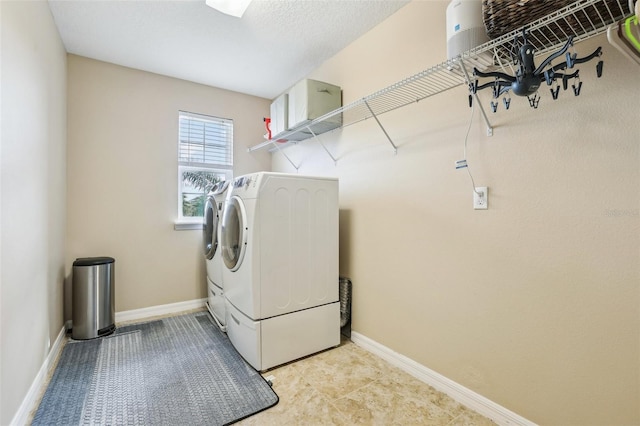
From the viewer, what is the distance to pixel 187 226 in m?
3.18

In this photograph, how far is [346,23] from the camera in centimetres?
222

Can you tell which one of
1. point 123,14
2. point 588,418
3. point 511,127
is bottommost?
point 588,418

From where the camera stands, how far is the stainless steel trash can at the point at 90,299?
240cm

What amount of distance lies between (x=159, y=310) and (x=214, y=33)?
2.68 m

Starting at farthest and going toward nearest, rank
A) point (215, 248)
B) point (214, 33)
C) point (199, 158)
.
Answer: point (199, 158), point (215, 248), point (214, 33)

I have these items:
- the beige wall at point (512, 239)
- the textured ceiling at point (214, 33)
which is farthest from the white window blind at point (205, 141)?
the beige wall at point (512, 239)

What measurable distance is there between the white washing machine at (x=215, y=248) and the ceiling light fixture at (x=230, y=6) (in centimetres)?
125

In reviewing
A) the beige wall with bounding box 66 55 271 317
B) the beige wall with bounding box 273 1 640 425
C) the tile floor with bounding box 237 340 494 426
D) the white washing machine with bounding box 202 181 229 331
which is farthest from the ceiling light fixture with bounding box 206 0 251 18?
the tile floor with bounding box 237 340 494 426

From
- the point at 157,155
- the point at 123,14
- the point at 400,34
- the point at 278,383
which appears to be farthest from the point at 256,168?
the point at 278,383

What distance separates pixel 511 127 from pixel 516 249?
1.99 feet

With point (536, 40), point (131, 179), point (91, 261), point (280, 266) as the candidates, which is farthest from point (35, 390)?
point (536, 40)

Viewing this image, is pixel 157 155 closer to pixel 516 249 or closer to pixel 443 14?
pixel 443 14

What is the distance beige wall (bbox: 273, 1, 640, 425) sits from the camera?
3.74 feet

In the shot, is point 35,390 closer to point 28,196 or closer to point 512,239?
point 28,196
